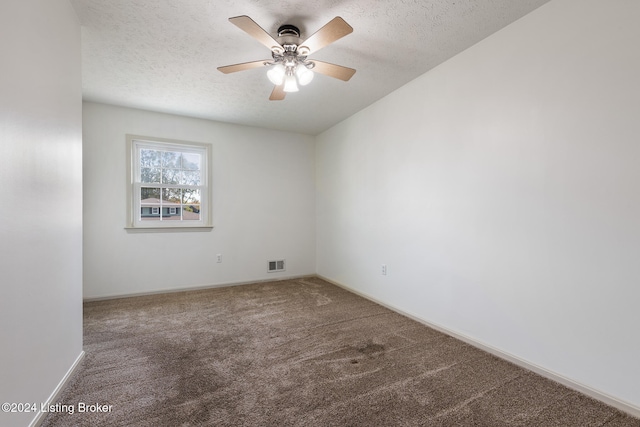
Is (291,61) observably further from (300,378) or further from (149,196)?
(149,196)

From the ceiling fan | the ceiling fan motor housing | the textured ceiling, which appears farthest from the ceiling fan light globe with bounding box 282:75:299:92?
the textured ceiling

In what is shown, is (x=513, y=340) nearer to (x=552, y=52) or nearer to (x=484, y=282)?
(x=484, y=282)

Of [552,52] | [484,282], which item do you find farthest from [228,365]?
[552,52]

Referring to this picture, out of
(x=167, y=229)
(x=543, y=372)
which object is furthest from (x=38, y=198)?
(x=543, y=372)

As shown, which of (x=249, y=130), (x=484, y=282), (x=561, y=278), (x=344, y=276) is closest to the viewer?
(x=561, y=278)

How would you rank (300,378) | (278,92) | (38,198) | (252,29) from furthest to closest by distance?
1. (278,92)
2. (300,378)
3. (252,29)
4. (38,198)

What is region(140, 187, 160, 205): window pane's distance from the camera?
13.0 ft

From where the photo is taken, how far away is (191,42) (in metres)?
2.36

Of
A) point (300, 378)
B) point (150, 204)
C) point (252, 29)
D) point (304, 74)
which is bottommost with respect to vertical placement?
point (300, 378)

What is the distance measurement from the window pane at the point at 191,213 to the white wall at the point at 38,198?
214 centimetres

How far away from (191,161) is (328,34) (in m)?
3.21

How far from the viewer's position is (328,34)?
1848mm

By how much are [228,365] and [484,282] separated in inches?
86.4

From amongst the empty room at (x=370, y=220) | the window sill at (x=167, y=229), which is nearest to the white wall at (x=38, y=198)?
the empty room at (x=370, y=220)
